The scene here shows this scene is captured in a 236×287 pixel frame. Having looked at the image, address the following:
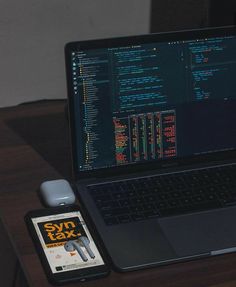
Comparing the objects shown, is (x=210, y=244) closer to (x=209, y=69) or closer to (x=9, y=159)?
(x=209, y=69)

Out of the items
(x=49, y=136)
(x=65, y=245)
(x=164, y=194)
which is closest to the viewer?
(x=65, y=245)

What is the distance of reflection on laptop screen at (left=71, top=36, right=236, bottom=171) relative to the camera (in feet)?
4.01

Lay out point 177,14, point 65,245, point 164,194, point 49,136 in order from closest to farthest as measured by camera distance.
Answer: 1. point 65,245
2. point 164,194
3. point 49,136
4. point 177,14

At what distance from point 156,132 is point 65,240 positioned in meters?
0.29

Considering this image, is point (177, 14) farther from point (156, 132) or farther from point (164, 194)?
point (164, 194)

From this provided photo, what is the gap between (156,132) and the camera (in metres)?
1.28

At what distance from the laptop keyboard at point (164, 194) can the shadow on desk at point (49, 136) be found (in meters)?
0.13

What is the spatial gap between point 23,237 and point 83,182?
0.18 m

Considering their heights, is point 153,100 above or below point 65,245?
above

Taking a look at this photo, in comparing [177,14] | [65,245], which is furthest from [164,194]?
[177,14]

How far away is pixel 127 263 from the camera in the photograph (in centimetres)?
106

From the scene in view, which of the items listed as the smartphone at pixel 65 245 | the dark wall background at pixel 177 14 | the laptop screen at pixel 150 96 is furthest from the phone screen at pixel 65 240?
the dark wall background at pixel 177 14

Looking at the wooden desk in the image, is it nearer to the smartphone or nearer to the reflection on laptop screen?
the smartphone

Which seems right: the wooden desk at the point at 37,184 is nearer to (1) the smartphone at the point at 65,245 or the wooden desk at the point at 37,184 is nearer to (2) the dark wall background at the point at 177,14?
(1) the smartphone at the point at 65,245
